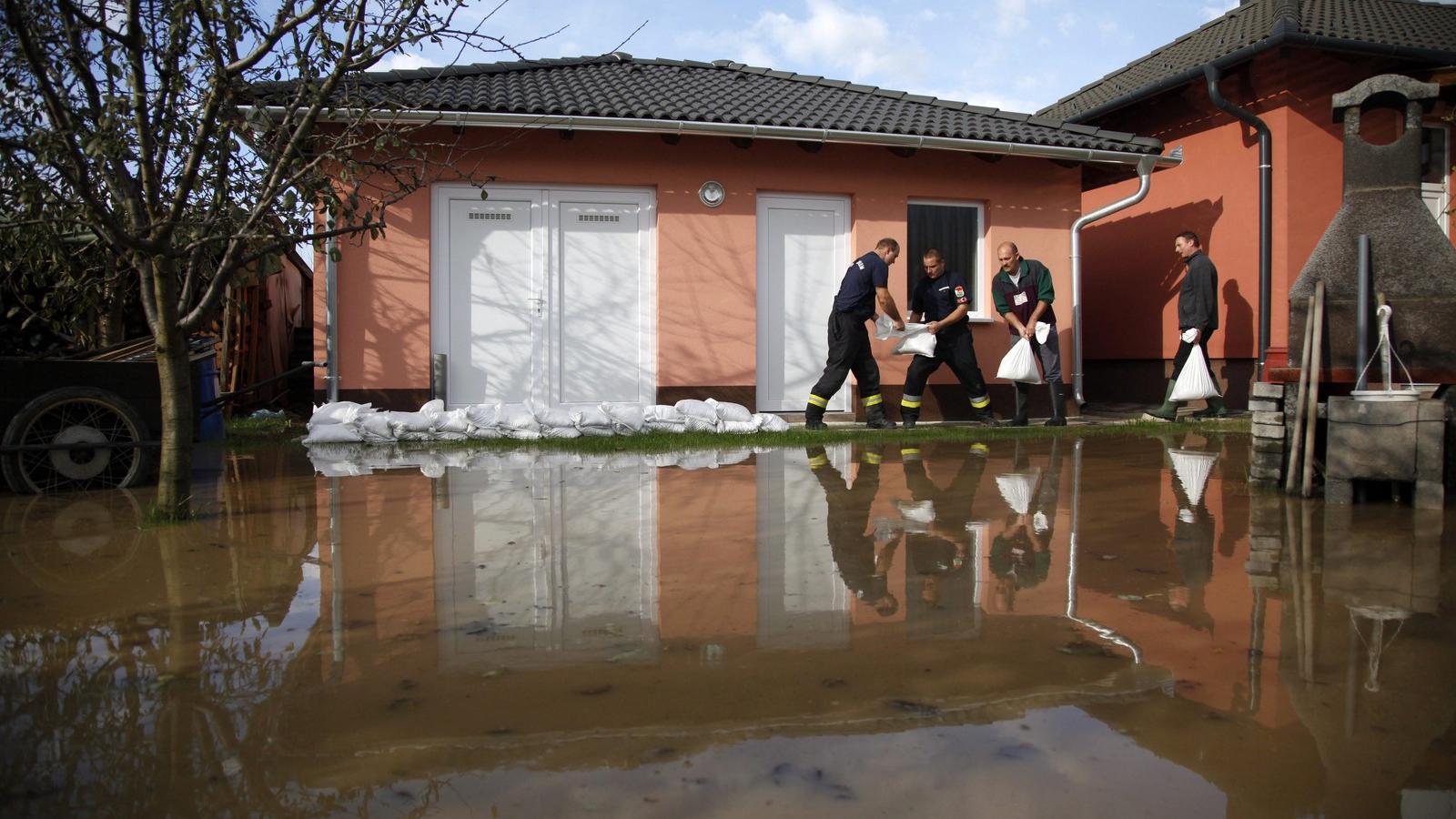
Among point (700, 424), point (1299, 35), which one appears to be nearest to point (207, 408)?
point (700, 424)

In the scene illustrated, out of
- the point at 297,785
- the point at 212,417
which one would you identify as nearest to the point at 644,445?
the point at 212,417

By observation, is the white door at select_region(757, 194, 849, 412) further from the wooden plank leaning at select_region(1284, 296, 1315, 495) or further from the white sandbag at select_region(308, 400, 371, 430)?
the wooden plank leaning at select_region(1284, 296, 1315, 495)

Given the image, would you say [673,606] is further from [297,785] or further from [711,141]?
[711,141]

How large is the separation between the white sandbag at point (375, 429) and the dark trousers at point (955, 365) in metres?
4.84

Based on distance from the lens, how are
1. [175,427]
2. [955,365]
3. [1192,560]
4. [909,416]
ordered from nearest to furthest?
[1192,560], [175,427], [909,416], [955,365]

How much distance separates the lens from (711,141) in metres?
10.7

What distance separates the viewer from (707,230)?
10664mm

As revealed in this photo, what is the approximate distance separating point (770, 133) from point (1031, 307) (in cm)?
325

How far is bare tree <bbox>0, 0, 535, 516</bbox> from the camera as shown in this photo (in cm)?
419

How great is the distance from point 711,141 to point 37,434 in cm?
693

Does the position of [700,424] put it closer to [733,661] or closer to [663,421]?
[663,421]

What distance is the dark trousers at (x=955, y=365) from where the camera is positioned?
1005 centimetres

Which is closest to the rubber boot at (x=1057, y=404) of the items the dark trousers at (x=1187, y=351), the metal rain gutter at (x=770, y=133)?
the dark trousers at (x=1187, y=351)

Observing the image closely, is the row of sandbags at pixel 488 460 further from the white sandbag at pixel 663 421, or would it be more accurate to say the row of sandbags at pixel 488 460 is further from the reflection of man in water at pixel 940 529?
the reflection of man in water at pixel 940 529
